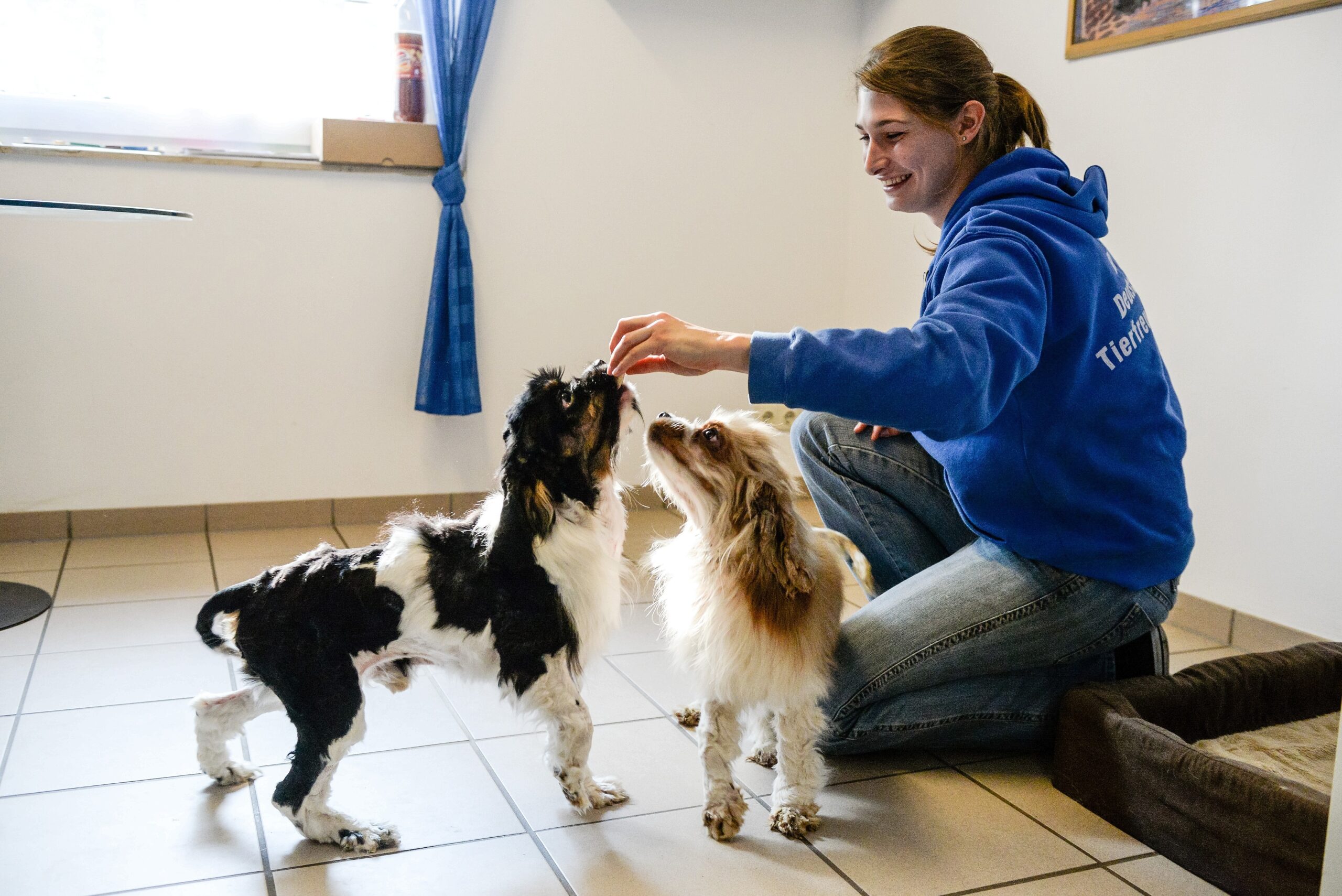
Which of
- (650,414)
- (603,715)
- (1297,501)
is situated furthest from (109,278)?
(1297,501)

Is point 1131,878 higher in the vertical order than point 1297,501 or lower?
lower

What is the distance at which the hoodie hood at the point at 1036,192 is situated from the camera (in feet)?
5.91

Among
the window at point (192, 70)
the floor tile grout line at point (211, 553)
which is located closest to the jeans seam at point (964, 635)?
the floor tile grout line at point (211, 553)

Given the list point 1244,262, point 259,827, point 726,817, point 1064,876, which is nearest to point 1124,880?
point 1064,876

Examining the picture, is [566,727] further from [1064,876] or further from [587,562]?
[1064,876]

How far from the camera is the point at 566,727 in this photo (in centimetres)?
179

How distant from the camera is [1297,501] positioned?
2674mm

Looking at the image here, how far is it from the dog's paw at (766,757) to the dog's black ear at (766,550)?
0.45m

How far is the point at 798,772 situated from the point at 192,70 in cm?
322

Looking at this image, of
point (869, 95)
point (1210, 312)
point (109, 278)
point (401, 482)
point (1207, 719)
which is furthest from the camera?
point (401, 482)

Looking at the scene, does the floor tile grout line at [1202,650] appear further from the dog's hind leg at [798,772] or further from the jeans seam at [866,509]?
the dog's hind leg at [798,772]

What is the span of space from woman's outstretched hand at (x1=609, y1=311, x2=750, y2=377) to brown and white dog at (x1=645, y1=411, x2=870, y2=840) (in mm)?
242

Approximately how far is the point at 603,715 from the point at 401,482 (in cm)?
190

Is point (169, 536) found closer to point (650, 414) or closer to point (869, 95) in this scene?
point (650, 414)
